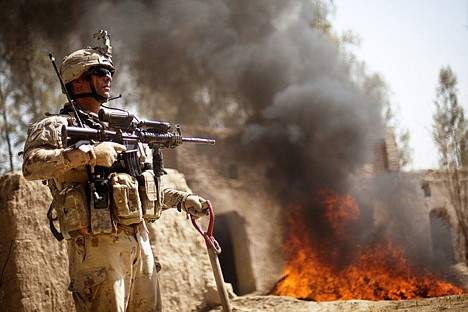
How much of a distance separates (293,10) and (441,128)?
27.4 ft

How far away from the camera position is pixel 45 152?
2.42m

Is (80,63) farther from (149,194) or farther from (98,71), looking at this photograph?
(149,194)

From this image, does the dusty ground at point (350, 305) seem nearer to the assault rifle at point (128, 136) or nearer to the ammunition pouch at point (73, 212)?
the assault rifle at point (128, 136)

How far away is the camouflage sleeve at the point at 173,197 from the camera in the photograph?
3123mm

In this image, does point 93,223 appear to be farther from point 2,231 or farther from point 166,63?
point 166,63

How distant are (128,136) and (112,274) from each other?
2.58ft

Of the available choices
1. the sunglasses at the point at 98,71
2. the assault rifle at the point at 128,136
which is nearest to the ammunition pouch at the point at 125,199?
the assault rifle at the point at 128,136

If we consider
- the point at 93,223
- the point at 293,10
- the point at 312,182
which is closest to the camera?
the point at 93,223

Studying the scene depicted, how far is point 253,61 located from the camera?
14.3 m

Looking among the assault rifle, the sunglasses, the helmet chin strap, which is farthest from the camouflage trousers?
the sunglasses

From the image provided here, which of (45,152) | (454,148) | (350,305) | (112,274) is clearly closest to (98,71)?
(45,152)

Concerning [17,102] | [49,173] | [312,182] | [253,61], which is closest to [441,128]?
[312,182]

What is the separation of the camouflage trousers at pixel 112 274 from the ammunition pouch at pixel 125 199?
99mm

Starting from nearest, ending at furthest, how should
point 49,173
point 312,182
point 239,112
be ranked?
point 49,173 → point 312,182 → point 239,112
